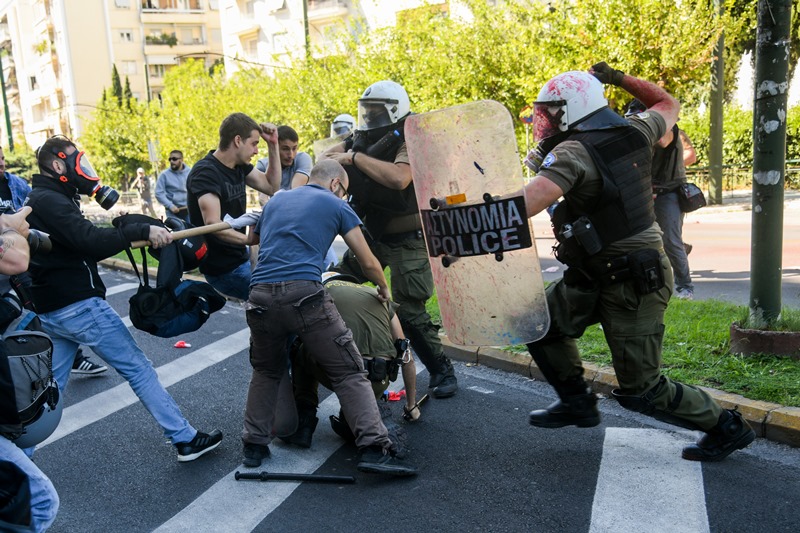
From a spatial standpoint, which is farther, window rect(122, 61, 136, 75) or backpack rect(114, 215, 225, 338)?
window rect(122, 61, 136, 75)

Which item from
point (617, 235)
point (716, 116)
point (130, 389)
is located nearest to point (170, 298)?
point (130, 389)

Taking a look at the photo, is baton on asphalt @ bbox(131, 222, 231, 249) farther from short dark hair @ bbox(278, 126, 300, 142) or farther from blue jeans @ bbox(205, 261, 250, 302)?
short dark hair @ bbox(278, 126, 300, 142)

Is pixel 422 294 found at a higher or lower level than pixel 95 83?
lower

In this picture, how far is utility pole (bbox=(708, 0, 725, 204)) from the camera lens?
17.2 metres

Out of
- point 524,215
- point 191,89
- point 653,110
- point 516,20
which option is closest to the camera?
point 524,215

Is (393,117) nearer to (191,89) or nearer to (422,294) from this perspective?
(422,294)

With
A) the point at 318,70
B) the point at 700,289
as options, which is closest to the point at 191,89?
the point at 318,70

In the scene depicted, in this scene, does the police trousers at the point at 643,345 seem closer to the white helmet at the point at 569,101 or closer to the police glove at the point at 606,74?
the white helmet at the point at 569,101

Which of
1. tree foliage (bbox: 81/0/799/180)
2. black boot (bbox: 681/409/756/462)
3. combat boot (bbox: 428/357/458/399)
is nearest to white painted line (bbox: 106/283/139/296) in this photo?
combat boot (bbox: 428/357/458/399)

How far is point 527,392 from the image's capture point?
16.9ft

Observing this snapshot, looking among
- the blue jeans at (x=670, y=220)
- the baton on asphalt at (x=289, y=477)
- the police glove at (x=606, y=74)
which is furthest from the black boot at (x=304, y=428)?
the blue jeans at (x=670, y=220)

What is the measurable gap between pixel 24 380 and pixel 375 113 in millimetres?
2935

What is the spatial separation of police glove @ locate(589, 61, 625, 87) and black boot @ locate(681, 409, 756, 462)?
1.76m

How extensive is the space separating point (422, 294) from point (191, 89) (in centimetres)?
3416
